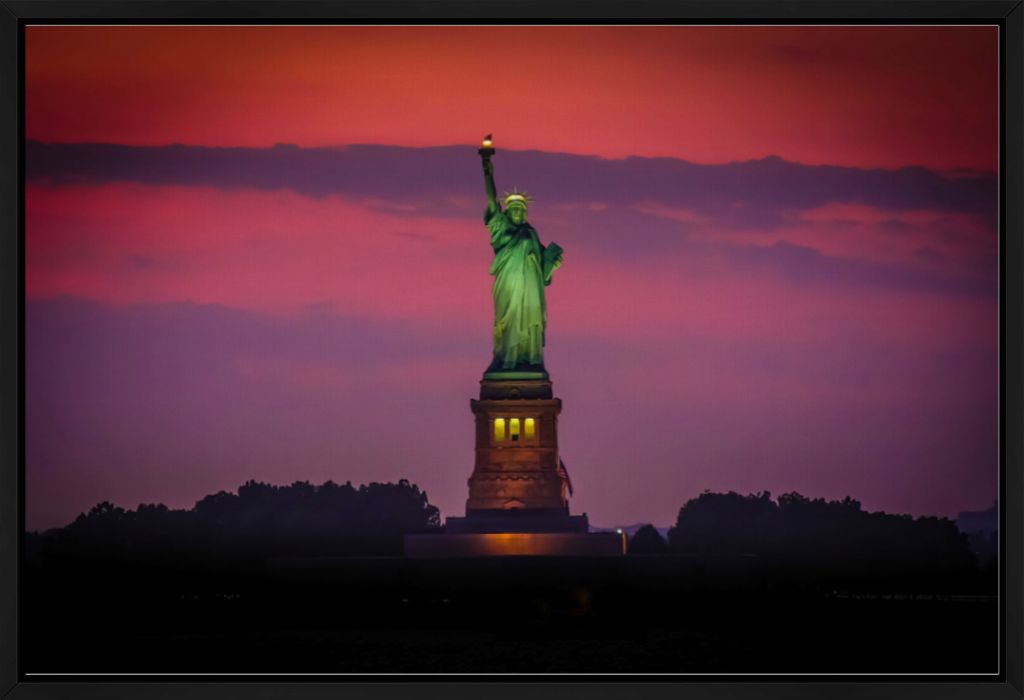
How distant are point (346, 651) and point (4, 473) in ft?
48.9

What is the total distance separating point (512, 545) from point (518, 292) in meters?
5.13

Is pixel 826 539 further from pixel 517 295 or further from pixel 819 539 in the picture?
pixel 517 295

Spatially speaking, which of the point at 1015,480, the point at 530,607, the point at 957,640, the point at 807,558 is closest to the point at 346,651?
the point at 530,607

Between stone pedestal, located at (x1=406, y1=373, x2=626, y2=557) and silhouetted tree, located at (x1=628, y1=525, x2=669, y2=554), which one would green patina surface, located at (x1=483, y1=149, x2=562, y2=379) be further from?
silhouetted tree, located at (x1=628, y1=525, x2=669, y2=554)

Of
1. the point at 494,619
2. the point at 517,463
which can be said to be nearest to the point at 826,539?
the point at 517,463

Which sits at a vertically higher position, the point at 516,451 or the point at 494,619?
the point at 516,451

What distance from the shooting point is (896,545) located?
40719 millimetres

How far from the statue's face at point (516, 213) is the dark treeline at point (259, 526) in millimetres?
7920

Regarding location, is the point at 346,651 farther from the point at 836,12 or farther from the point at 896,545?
the point at 836,12

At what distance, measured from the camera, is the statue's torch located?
36.5 m

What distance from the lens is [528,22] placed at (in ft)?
56.6

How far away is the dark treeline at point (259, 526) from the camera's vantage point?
126ft

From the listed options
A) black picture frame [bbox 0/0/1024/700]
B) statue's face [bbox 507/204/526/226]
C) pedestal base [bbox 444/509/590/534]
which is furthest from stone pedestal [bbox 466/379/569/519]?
black picture frame [bbox 0/0/1024/700]

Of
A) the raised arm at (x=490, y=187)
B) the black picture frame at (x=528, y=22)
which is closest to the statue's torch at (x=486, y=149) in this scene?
the raised arm at (x=490, y=187)
